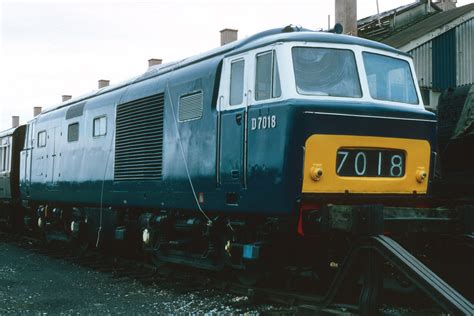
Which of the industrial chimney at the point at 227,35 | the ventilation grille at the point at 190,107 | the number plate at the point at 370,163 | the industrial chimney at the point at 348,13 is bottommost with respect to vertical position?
the number plate at the point at 370,163

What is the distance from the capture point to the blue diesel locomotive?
22.4 feet

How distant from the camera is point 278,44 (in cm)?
720

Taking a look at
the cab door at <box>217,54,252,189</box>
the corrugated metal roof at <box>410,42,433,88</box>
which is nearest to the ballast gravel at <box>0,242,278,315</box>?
the cab door at <box>217,54,252,189</box>

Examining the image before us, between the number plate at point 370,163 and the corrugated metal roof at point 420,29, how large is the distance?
11.5 m

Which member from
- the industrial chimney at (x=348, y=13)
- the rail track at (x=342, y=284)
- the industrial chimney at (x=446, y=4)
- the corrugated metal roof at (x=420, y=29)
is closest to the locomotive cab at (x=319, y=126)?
the rail track at (x=342, y=284)

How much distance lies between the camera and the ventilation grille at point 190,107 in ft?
28.2

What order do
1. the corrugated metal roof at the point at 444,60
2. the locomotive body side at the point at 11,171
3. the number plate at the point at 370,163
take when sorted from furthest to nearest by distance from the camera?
the corrugated metal roof at the point at 444,60 → the locomotive body side at the point at 11,171 → the number plate at the point at 370,163

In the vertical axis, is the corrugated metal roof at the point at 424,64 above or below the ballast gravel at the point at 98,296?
above

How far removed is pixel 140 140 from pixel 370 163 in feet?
14.7

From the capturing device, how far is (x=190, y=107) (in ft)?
28.9

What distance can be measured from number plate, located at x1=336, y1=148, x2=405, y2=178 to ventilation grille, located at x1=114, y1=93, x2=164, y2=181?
137 inches

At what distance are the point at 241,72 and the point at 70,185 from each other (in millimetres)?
6695

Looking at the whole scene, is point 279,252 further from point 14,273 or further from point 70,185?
point 70,185

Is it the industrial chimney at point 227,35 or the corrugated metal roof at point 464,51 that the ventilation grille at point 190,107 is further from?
the industrial chimney at point 227,35
